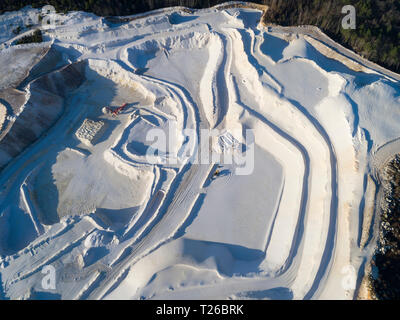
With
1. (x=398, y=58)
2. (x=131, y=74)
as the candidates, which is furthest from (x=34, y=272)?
(x=398, y=58)

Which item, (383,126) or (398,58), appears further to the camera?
(398,58)

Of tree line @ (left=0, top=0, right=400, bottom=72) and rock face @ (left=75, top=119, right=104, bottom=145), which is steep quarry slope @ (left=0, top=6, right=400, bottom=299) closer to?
rock face @ (left=75, top=119, right=104, bottom=145)

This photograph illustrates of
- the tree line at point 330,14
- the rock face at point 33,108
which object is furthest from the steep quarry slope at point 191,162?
the tree line at point 330,14

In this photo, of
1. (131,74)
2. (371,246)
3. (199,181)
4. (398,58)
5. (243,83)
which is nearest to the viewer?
(371,246)

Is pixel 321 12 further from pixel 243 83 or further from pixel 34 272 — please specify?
pixel 34 272

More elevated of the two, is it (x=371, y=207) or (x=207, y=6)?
(x=207, y=6)

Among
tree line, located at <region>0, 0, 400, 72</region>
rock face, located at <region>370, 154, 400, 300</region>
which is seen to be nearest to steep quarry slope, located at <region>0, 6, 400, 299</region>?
rock face, located at <region>370, 154, 400, 300</region>

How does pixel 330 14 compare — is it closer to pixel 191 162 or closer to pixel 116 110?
pixel 191 162

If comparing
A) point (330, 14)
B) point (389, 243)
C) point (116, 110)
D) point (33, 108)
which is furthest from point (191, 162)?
point (330, 14)
